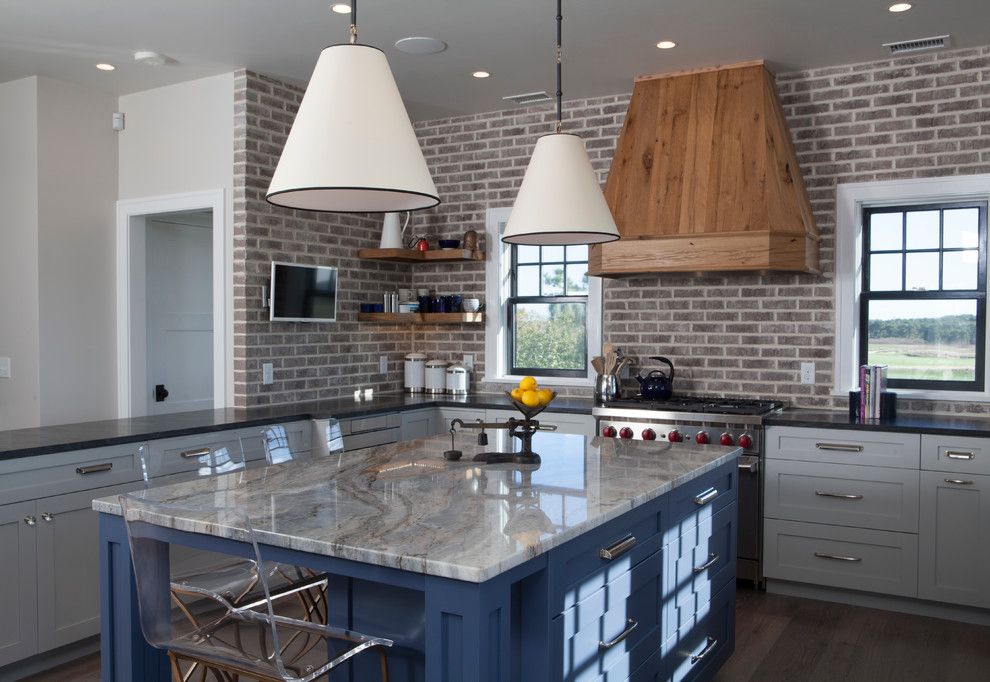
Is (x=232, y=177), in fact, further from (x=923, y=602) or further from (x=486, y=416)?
(x=923, y=602)

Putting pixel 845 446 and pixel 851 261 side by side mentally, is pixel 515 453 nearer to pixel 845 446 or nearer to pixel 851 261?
pixel 845 446

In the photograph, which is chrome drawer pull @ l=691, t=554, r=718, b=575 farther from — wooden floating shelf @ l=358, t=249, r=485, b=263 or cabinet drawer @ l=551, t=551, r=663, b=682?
wooden floating shelf @ l=358, t=249, r=485, b=263

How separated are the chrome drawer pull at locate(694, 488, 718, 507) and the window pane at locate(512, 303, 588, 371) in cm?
260

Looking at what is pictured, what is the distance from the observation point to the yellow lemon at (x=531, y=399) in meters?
3.00

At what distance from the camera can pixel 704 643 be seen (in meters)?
3.19

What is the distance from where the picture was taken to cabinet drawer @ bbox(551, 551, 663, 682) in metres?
2.17

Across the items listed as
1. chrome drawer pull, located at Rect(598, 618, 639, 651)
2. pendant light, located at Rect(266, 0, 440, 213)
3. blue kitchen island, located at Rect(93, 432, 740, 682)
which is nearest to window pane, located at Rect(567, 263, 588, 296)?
blue kitchen island, located at Rect(93, 432, 740, 682)

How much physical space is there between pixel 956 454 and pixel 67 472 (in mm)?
3985

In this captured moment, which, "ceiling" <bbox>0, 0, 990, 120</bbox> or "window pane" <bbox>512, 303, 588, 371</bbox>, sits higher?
"ceiling" <bbox>0, 0, 990, 120</bbox>

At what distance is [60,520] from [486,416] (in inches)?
99.8

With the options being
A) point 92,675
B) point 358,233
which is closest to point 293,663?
point 92,675

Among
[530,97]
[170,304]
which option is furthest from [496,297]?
[170,304]

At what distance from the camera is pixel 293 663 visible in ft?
7.12

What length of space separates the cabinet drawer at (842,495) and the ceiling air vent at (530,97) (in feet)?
8.71
